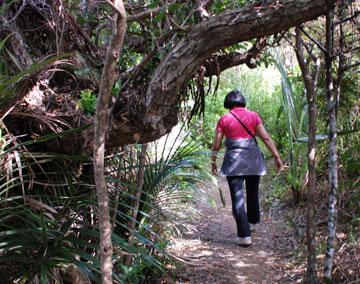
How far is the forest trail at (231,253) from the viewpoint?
14.0ft

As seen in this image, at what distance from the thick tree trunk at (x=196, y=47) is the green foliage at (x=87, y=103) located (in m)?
0.13

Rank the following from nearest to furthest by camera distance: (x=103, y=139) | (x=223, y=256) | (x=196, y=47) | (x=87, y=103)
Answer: (x=103, y=139)
(x=196, y=47)
(x=87, y=103)
(x=223, y=256)

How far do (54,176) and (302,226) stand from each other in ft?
10.7

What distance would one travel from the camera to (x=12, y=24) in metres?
2.84

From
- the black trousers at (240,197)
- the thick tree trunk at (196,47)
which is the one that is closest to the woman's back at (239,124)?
the black trousers at (240,197)

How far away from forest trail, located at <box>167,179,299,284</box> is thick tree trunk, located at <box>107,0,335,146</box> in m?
1.74

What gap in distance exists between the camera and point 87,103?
107 inches

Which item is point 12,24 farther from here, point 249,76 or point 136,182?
point 249,76

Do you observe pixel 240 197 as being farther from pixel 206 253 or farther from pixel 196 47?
pixel 196 47

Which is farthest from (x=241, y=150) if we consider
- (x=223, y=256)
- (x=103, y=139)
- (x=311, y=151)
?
(x=103, y=139)

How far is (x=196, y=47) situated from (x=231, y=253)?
2.87 meters

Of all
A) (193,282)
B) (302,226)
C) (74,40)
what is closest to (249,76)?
(302,226)

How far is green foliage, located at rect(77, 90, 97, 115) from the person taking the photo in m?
2.71

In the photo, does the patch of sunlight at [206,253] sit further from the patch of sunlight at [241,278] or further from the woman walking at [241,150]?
the patch of sunlight at [241,278]
